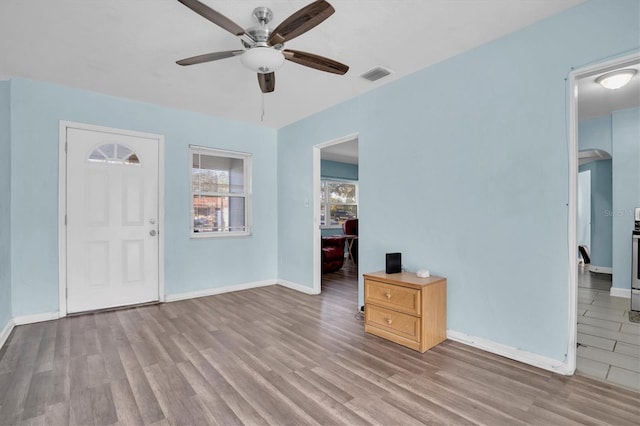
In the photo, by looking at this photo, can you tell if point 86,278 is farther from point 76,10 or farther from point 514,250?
point 514,250

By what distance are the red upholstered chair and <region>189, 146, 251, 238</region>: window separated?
1734 millimetres

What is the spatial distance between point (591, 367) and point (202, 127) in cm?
499

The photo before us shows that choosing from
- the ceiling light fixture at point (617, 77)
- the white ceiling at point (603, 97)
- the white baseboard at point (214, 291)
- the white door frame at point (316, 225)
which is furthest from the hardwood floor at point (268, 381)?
the white ceiling at point (603, 97)

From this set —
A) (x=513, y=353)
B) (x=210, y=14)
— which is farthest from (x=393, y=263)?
(x=210, y=14)

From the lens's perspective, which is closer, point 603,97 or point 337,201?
point 603,97

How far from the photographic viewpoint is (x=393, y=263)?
10.2ft

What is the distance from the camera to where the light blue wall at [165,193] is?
3.33 metres

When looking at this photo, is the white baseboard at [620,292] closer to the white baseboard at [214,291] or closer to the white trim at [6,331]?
the white baseboard at [214,291]

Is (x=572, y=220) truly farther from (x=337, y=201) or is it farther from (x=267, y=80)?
(x=337, y=201)

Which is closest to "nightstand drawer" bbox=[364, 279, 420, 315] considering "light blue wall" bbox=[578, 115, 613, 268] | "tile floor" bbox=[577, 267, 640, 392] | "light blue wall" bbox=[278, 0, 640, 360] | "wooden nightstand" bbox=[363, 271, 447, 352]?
"wooden nightstand" bbox=[363, 271, 447, 352]

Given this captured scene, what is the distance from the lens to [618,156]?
4.51 m

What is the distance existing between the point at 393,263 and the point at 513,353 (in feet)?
3.90

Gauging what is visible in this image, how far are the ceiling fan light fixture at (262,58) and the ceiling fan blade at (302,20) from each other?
0.07 m

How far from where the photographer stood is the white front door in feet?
11.9
